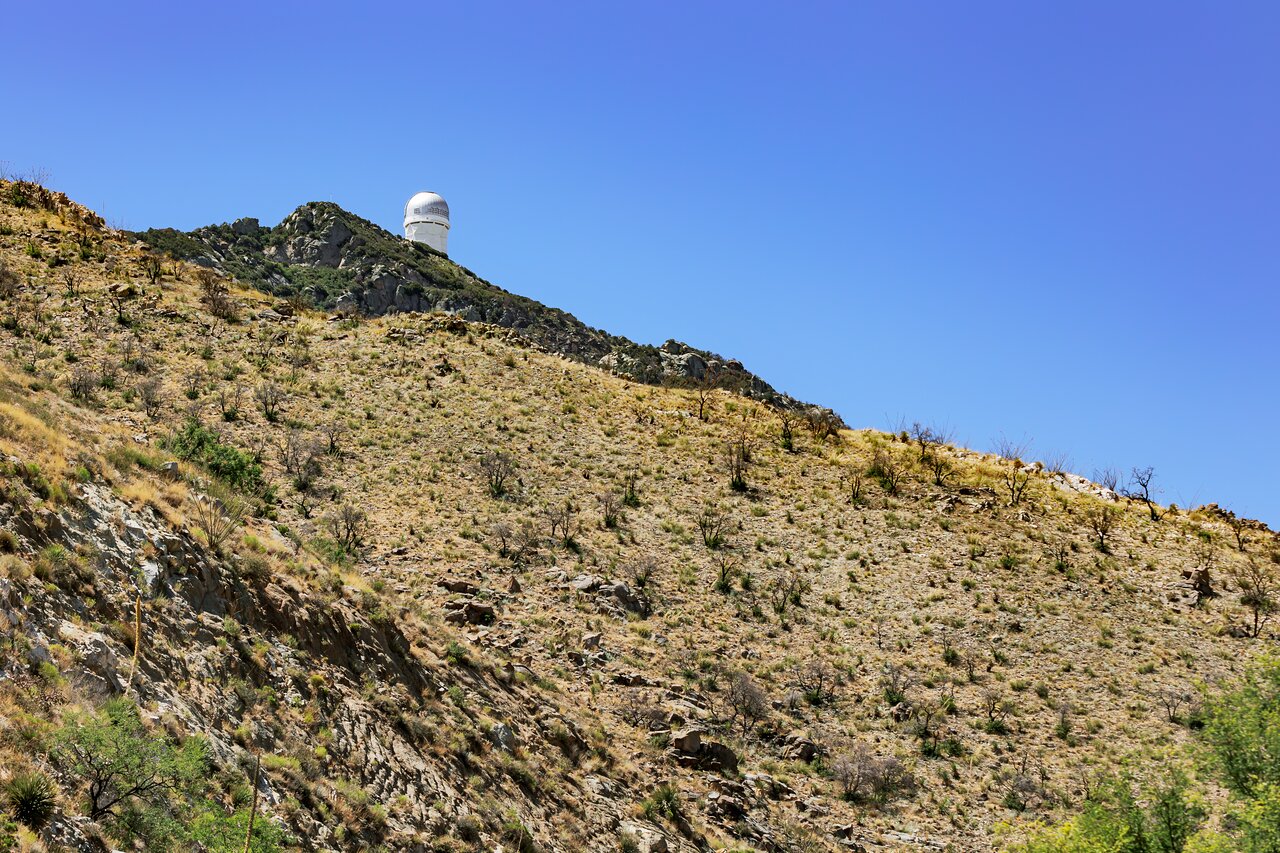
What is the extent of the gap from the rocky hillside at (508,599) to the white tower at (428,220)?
31.9m

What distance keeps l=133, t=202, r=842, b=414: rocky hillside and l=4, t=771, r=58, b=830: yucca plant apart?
42571mm

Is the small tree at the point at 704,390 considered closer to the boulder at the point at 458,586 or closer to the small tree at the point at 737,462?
the small tree at the point at 737,462

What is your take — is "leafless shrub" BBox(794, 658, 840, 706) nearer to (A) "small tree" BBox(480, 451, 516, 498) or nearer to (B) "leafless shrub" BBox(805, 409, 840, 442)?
(A) "small tree" BBox(480, 451, 516, 498)

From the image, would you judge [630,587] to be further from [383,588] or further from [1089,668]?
[1089,668]

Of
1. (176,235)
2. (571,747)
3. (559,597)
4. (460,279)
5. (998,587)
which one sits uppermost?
(460,279)

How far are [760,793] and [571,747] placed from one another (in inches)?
154

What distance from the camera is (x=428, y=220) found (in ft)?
228

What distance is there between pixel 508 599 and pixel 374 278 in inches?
1837

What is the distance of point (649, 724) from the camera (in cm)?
1811

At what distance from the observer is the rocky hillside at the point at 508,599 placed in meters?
9.89

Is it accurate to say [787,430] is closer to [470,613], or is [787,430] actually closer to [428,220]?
[470,613]

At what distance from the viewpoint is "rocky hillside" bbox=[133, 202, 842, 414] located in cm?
5622

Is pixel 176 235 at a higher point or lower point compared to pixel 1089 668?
higher

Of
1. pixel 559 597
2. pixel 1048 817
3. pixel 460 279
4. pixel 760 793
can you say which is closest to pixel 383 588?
pixel 559 597
